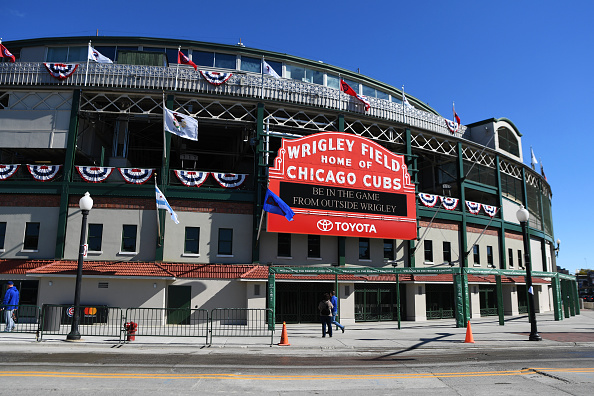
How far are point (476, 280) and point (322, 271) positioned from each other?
15096mm

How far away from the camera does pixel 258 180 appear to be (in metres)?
26.4

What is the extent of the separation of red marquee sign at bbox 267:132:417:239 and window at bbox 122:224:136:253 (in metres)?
7.73

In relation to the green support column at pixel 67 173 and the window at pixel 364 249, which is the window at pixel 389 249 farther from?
the green support column at pixel 67 173

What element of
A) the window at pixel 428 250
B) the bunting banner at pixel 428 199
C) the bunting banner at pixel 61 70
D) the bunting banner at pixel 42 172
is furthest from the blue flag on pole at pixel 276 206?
the bunting banner at pixel 61 70

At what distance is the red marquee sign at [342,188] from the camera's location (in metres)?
26.2

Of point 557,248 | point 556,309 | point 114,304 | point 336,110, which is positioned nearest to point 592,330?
point 556,309

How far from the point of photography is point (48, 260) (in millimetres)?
24109

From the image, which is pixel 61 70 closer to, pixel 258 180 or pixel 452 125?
pixel 258 180

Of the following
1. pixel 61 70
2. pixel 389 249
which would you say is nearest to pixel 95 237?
pixel 61 70

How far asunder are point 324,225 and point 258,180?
4744 millimetres

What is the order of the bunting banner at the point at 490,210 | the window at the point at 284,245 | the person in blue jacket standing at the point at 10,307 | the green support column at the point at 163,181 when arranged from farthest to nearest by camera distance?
the bunting banner at the point at 490,210 → the window at the point at 284,245 → the green support column at the point at 163,181 → the person in blue jacket standing at the point at 10,307

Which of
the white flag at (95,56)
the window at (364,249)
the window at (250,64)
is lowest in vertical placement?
the window at (364,249)

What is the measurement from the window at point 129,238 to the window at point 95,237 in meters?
1.28

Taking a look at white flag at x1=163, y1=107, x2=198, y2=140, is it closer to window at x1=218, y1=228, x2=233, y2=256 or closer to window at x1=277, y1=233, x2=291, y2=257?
window at x1=218, y1=228, x2=233, y2=256
